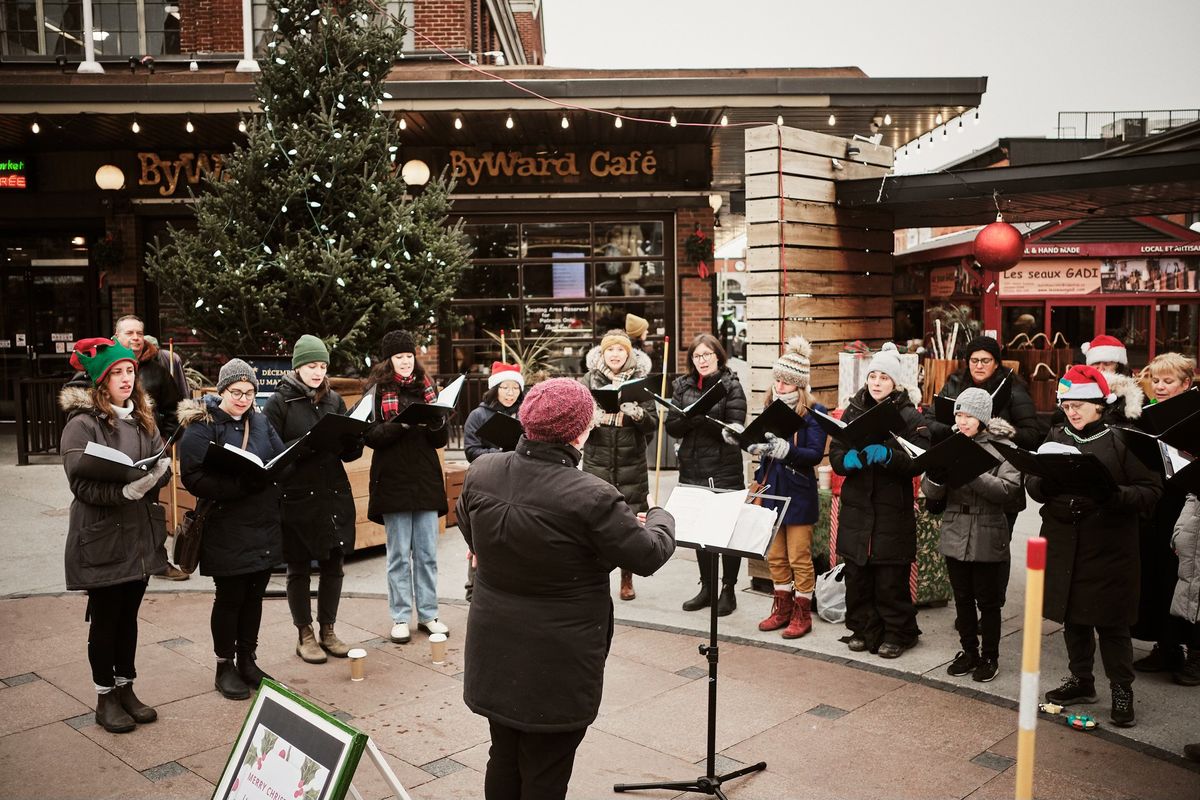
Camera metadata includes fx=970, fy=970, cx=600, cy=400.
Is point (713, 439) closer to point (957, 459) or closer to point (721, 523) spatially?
point (957, 459)

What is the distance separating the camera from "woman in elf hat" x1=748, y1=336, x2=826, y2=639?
6242 millimetres

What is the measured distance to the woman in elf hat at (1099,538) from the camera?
4.92 meters

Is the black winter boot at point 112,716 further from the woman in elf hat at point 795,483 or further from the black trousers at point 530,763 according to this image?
the woman in elf hat at point 795,483

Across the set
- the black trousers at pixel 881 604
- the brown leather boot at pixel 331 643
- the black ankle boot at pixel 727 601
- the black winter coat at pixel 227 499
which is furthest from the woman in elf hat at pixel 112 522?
the black trousers at pixel 881 604

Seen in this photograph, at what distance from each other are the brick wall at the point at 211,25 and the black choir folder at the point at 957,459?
1382 cm

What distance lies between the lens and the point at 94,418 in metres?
4.81

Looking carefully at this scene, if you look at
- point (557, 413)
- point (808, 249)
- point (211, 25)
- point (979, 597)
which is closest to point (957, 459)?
point (979, 597)

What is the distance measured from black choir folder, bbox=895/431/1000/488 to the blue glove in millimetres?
307

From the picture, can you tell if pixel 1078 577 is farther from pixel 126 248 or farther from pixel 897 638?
pixel 126 248

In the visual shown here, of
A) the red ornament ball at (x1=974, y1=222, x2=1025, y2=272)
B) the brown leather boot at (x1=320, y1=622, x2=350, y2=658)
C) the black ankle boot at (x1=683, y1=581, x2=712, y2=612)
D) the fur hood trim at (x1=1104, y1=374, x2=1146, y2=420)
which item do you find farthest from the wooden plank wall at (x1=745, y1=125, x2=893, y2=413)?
the brown leather boot at (x1=320, y1=622, x2=350, y2=658)

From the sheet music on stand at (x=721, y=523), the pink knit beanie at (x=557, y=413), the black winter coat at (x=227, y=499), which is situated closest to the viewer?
the pink knit beanie at (x=557, y=413)

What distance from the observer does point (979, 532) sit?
5.46 meters

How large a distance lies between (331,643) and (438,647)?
73cm

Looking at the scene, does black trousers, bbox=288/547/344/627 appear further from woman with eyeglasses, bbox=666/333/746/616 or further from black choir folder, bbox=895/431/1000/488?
black choir folder, bbox=895/431/1000/488
